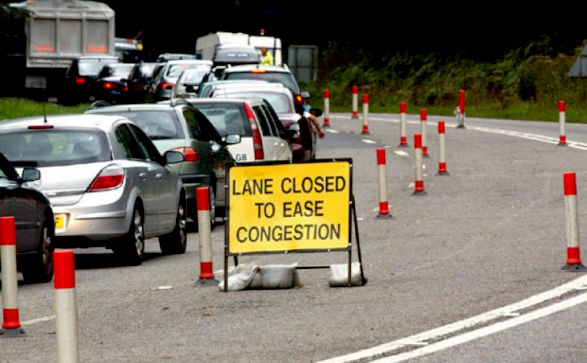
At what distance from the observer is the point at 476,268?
47.4 ft

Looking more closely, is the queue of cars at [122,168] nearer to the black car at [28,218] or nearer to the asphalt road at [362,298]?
the black car at [28,218]

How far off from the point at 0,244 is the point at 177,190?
6634 mm

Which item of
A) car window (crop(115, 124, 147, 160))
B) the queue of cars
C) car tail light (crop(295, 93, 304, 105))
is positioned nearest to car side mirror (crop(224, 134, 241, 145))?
the queue of cars

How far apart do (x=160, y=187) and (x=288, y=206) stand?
368 cm

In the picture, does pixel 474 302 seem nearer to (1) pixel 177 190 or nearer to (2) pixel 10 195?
(2) pixel 10 195

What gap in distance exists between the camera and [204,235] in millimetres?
13891

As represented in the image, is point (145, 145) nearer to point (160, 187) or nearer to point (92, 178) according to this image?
point (160, 187)

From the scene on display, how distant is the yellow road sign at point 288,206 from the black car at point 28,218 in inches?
69.6

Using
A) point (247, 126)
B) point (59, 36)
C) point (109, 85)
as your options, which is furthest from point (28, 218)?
point (59, 36)

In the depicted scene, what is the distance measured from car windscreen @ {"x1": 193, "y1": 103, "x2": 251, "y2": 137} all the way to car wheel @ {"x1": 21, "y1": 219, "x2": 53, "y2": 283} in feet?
28.0

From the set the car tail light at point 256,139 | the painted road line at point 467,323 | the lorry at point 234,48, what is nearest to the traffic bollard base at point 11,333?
the painted road line at point 467,323

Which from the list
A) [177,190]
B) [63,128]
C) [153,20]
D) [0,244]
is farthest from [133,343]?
[153,20]

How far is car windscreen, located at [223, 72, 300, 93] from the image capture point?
32062 millimetres

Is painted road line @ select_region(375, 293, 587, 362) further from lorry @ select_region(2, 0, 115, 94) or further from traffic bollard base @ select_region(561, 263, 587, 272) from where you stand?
lorry @ select_region(2, 0, 115, 94)
